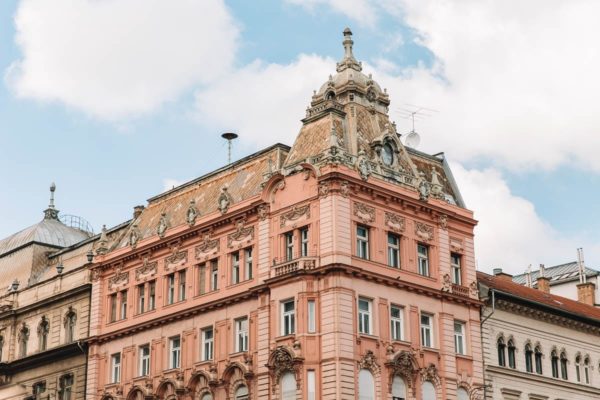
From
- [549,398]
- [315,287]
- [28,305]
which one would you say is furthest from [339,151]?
[28,305]

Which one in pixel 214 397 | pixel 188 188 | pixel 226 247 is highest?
pixel 188 188

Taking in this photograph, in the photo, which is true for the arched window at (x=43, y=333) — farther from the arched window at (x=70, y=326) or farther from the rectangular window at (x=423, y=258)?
the rectangular window at (x=423, y=258)

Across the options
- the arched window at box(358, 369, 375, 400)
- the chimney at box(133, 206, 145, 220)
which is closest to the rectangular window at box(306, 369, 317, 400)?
the arched window at box(358, 369, 375, 400)

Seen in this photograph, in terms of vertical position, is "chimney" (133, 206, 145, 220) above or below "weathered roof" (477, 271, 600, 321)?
above

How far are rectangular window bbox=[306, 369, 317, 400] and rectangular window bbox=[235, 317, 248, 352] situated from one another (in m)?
6.21

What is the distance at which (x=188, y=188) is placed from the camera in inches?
2805

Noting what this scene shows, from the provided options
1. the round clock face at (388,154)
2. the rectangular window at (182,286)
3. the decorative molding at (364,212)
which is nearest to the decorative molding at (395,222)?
the decorative molding at (364,212)

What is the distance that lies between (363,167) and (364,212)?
2.49 meters

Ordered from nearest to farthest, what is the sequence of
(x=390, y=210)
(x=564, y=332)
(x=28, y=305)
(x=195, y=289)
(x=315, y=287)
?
(x=315, y=287), (x=390, y=210), (x=195, y=289), (x=564, y=332), (x=28, y=305)

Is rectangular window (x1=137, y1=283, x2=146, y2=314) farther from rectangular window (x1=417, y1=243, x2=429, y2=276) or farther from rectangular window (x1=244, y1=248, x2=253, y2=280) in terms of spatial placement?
rectangular window (x1=417, y1=243, x2=429, y2=276)

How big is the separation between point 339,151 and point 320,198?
2.99m

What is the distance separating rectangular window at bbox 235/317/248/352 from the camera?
60.7 meters

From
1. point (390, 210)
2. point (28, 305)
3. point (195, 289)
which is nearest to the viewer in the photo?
point (390, 210)

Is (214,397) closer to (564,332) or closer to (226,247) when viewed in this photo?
(226,247)
